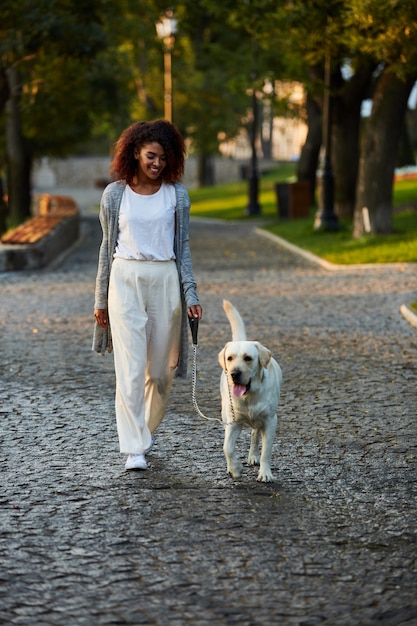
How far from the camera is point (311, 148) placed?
39.0m

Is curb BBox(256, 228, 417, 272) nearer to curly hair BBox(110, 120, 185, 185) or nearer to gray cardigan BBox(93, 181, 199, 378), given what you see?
gray cardigan BBox(93, 181, 199, 378)

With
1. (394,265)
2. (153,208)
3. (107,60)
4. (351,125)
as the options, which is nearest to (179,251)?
(153,208)

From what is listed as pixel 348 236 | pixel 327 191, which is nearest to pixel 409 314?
pixel 348 236

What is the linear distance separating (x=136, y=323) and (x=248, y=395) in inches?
31.0

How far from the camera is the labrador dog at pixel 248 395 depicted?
6.84 meters

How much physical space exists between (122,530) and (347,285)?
12069 millimetres

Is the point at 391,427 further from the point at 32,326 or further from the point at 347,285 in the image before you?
the point at 347,285

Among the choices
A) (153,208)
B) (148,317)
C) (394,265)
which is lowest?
(394,265)

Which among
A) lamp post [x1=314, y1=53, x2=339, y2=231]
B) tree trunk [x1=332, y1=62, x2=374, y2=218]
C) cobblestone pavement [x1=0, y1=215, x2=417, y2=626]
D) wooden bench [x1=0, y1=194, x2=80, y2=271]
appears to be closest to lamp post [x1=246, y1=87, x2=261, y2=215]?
tree trunk [x1=332, y1=62, x2=374, y2=218]

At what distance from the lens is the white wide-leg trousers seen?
7262 millimetres

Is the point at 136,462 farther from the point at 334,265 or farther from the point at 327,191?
the point at 327,191

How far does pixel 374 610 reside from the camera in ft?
16.2

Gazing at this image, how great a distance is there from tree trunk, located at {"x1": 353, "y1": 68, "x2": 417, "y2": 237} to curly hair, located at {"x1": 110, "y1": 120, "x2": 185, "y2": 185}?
17.6 m

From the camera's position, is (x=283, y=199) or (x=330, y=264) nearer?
(x=330, y=264)
